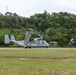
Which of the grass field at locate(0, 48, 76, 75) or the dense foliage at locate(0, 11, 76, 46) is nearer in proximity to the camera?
the grass field at locate(0, 48, 76, 75)

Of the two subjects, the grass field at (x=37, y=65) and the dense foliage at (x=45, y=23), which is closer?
the grass field at (x=37, y=65)

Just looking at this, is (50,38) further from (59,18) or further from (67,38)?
(59,18)

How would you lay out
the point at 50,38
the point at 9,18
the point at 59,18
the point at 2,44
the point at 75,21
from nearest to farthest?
the point at 2,44, the point at 50,38, the point at 75,21, the point at 59,18, the point at 9,18

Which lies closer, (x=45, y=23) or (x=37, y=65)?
(x=37, y=65)

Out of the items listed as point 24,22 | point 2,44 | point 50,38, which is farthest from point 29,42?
point 24,22

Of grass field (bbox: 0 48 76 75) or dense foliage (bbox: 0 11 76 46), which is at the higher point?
dense foliage (bbox: 0 11 76 46)

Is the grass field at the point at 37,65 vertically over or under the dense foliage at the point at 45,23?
under

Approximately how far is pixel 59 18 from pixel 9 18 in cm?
2961

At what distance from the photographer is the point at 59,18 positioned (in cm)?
16050

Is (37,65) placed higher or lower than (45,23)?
lower

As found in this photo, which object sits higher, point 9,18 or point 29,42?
point 9,18

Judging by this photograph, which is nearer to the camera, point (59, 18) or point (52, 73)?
point (52, 73)

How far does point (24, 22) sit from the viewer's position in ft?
538

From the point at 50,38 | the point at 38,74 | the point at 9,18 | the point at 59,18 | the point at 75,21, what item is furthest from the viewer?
the point at 9,18
